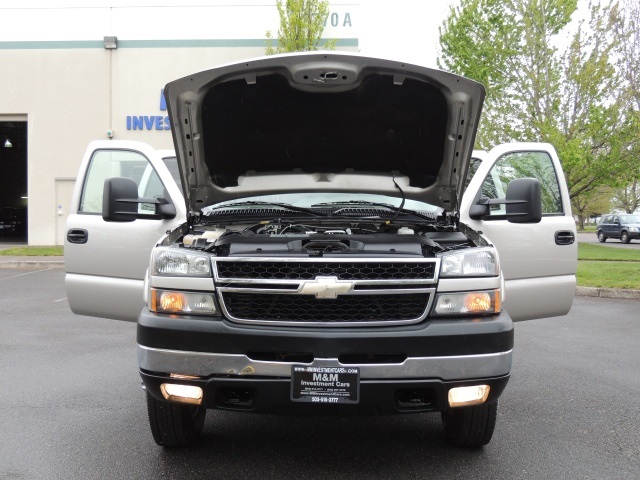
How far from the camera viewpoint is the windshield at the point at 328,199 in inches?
167

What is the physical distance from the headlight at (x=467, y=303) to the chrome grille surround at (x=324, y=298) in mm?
62

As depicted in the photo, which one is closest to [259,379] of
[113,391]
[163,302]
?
[163,302]

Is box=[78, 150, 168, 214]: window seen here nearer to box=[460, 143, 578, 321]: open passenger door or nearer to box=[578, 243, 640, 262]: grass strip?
box=[460, 143, 578, 321]: open passenger door

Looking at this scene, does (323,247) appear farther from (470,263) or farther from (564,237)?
(564,237)

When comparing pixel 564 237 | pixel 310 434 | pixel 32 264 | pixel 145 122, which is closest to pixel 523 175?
pixel 564 237

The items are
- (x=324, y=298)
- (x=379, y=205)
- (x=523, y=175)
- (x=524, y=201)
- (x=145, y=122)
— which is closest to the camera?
(x=324, y=298)

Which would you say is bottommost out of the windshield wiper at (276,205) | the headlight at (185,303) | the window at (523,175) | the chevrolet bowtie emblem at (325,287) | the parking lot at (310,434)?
the parking lot at (310,434)

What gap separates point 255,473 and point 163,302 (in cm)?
99

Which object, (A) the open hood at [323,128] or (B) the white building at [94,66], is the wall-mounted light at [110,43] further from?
(A) the open hood at [323,128]

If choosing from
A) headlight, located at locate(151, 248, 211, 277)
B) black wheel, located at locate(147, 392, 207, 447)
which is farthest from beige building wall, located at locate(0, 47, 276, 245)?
headlight, located at locate(151, 248, 211, 277)

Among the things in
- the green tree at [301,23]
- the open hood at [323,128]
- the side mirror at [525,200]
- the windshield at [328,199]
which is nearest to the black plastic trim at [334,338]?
the side mirror at [525,200]

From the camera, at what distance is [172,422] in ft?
10.4

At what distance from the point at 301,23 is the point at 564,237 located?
46.6 ft

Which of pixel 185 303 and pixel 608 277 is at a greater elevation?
pixel 185 303
